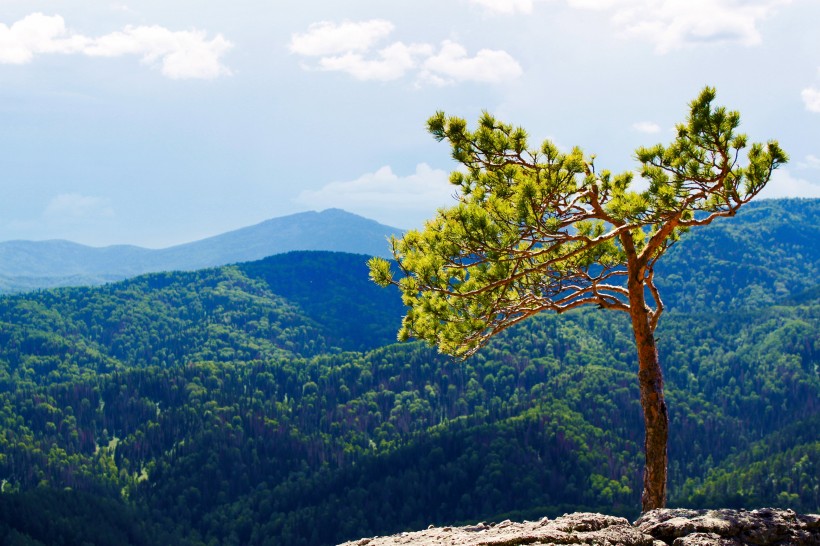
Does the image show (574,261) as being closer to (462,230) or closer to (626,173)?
(626,173)

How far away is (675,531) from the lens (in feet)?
51.0

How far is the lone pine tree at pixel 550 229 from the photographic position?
19047 millimetres

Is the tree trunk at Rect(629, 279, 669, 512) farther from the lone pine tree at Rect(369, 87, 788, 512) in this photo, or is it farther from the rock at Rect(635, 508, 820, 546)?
the rock at Rect(635, 508, 820, 546)

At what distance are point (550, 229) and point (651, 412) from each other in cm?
569

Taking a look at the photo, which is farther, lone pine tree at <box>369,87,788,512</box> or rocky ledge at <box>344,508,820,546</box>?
lone pine tree at <box>369,87,788,512</box>

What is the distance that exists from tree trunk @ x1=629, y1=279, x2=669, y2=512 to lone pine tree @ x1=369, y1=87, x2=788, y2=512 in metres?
0.03

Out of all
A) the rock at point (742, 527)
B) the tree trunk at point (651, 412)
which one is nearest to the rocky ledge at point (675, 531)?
the rock at point (742, 527)

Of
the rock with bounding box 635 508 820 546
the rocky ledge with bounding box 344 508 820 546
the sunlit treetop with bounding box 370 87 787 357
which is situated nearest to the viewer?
the rocky ledge with bounding box 344 508 820 546

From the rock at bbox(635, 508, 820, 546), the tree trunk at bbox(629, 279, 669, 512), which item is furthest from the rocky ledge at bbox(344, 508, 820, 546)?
the tree trunk at bbox(629, 279, 669, 512)

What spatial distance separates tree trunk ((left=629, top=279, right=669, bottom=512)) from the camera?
65.6ft

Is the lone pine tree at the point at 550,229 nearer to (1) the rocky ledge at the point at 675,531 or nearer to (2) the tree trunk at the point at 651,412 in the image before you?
(2) the tree trunk at the point at 651,412

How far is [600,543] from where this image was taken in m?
14.9

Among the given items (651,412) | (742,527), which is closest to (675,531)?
(742,527)

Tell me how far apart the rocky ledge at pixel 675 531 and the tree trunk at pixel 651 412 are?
3063 mm
